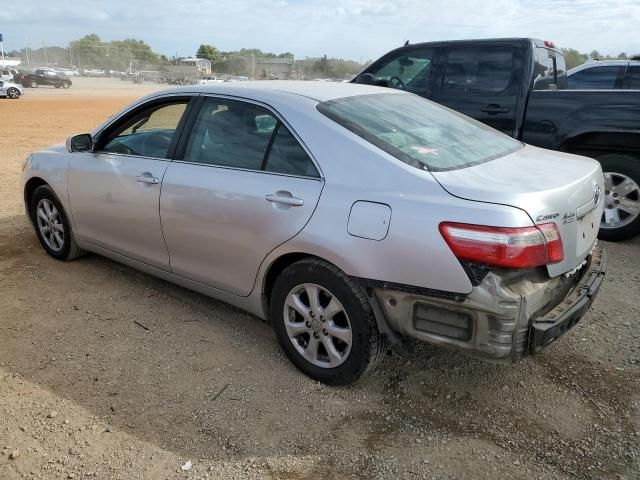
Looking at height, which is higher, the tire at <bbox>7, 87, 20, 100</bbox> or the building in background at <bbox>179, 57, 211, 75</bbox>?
the building in background at <bbox>179, 57, 211, 75</bbox>

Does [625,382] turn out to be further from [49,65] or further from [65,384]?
[49,65]

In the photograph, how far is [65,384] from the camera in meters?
3.04

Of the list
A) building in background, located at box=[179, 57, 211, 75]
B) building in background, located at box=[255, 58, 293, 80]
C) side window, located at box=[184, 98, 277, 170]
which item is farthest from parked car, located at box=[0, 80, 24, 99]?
building in background, located at box=[179, 57, 211, 75]

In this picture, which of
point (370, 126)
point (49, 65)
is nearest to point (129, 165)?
point (370, 126)

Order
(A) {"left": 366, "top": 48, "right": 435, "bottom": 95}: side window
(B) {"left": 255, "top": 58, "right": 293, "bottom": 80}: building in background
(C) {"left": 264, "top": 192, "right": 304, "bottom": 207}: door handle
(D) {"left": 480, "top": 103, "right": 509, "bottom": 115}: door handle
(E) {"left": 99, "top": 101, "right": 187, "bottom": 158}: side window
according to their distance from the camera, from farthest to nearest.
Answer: (B) {"left": 255, "top": 58, "right": 293, "bottom": 80}: building in background → (A) {"left": 366, "top": 48, "right": 435, "bottom": 95}: side window → (D) {"left": 480, "top": 103, "right": 509, "bottom": 115}: door handle → (E) {"left": 99, "top": 101, "right": 187, "bottom": 158}: side window → (C) {"left": 264, "top": 192, "right": 304, "bottom": 207}: door handle

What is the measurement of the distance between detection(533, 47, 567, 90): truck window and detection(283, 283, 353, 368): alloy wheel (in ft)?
13.9

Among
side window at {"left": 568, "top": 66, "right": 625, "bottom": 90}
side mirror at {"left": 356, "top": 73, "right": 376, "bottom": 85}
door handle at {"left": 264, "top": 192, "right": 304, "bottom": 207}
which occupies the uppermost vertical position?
side window at {"left": 568, "top": 66, "right": 625, "bottom": 90}

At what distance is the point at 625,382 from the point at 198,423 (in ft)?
7.91

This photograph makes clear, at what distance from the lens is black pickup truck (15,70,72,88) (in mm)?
40875

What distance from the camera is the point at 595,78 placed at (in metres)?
9.09

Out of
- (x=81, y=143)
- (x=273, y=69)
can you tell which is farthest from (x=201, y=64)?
(x=81, y=143)

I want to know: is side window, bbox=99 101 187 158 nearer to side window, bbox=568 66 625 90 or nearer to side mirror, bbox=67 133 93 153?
side mirror, bbox=67 133 93 153

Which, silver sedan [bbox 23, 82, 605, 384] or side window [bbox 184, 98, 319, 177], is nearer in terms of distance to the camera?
silver sedan [bbox 23, 82, 605, 384]

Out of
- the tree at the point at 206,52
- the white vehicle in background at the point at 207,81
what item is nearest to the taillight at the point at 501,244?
the white vehicle in background at the point at 207,81
